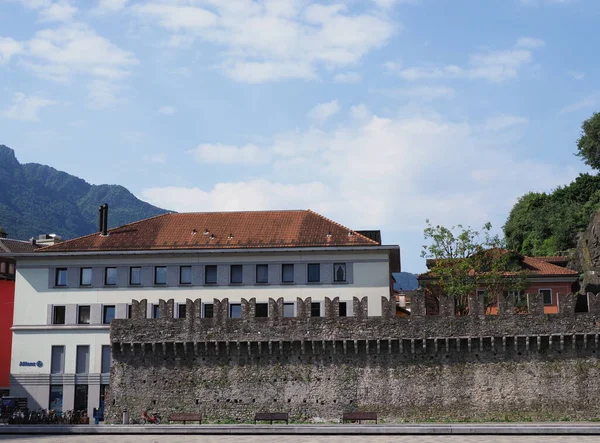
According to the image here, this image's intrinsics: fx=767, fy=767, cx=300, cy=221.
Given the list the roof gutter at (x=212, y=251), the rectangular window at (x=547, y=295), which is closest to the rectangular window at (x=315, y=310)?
the roof gutter at (x=212, y=251)

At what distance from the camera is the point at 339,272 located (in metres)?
51.2

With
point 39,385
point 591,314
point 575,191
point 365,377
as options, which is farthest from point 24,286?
point 575,191

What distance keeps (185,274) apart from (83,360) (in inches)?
349

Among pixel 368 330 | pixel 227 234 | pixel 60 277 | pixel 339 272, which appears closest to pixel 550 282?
pixel 339 272

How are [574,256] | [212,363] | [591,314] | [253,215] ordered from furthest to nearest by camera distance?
1. [574,256]
2. [253,215]
3. [212,363]
4. [591,314]

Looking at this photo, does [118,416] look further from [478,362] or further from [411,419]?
[478,362]

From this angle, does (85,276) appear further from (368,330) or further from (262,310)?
(368,330)

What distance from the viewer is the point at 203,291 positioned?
52.0m

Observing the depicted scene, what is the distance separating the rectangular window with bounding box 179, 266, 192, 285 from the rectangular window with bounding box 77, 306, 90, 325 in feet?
22.0

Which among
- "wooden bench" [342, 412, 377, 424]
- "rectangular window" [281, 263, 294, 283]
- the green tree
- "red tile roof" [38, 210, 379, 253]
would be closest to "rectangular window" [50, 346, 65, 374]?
"red tile roof" [38, 210, 379, 253]

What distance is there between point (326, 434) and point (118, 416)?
13933 millimetres

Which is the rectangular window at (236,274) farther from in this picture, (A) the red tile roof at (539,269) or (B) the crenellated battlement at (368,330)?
(A) the red tile roof at (539,269)

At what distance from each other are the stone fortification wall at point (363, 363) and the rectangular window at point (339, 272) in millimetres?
8396

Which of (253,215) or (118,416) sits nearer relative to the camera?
(118,416)
